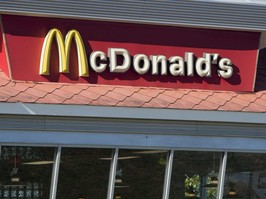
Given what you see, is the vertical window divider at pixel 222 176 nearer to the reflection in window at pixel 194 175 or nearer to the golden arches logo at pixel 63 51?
the reflection in window at pixel 194 175

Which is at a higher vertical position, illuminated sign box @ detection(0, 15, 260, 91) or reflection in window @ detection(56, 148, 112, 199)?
illuminated sign box @ detection(0, 15, 260, 91)

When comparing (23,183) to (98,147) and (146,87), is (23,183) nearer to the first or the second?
(98,147)

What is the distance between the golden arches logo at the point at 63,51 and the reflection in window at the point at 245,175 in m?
3.58

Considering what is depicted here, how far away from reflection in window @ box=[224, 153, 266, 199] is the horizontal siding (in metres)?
2.66

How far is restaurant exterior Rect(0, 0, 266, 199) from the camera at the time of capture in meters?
15.1

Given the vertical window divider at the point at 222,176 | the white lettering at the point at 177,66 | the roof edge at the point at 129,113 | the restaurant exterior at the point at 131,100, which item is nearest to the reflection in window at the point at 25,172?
the restaurant exterior at the point at 131,100

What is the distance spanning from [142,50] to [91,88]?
135 centimetres

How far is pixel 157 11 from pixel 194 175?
133 inches

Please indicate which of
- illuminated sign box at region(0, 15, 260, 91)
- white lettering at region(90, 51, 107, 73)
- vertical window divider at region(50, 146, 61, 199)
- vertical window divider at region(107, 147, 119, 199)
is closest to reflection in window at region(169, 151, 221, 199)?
vertical window divider at region(107, 147, 119, 199)

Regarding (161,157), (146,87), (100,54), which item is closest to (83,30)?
(100,54)

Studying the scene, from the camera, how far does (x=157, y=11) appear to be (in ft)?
52.1

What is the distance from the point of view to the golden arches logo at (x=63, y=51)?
1543 cm

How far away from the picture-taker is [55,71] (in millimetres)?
15625

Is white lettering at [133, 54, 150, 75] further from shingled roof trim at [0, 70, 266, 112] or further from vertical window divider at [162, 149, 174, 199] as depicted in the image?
vertical window divider at [162, 149, 174, 199]
